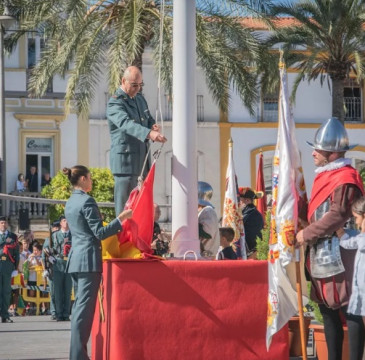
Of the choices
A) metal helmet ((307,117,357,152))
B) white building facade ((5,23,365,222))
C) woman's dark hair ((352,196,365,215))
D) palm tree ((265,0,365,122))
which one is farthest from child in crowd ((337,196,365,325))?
white building facade ((5,23,365,222))

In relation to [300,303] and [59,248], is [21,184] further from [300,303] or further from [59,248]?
[300,303]

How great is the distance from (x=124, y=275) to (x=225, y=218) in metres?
7.36

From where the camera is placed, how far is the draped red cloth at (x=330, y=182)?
8.74 m

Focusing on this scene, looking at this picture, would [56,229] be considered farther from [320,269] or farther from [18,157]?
[18,157]

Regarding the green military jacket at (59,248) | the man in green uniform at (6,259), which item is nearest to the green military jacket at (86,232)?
the green military jacket at (59,248)

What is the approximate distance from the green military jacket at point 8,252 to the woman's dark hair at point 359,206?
478 inches

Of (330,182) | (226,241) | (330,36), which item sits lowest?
(226,241)

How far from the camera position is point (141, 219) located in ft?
33.0

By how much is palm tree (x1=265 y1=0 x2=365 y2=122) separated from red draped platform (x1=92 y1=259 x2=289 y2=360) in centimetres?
2343

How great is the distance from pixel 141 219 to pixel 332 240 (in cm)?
199

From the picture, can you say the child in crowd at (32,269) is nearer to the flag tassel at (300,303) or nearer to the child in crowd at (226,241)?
the child in crowd at (226,241)

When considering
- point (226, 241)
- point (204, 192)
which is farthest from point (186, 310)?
point (204, 192)

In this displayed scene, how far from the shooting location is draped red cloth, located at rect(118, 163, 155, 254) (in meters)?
9.96

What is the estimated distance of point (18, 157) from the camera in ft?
165
